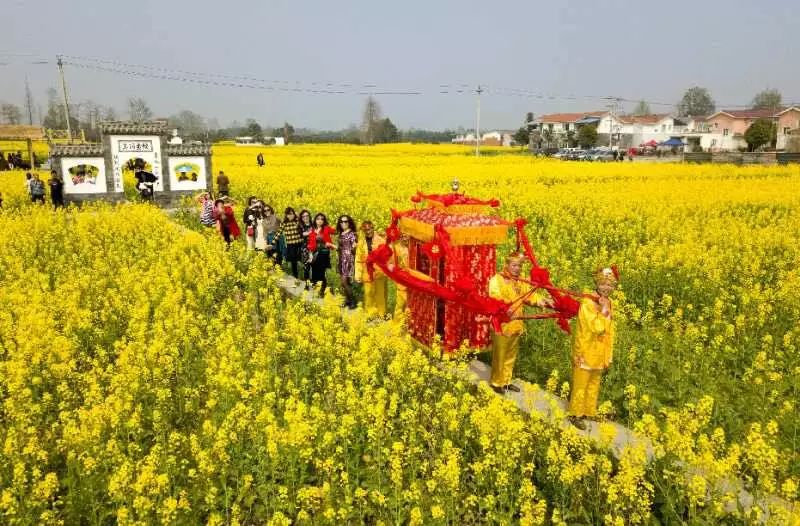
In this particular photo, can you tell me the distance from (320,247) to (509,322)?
4.62 metres

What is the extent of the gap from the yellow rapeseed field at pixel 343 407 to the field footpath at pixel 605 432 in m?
0.08

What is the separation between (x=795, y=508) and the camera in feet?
13.8

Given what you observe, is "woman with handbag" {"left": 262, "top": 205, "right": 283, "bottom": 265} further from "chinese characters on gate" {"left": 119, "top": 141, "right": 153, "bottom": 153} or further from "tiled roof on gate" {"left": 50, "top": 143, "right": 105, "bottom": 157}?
"tiled roof on gate" {"left": 50, "top": 143, "right": 105, "bottom": 157}

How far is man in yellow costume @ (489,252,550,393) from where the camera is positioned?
234 inches

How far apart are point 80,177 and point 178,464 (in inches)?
773

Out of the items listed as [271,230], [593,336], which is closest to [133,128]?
[271,230]

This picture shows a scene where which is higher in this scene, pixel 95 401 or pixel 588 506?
pixel 95 401

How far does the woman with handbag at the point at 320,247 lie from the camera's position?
31.8 ft

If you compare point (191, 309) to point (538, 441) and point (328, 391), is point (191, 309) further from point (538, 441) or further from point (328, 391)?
point (538, 441)

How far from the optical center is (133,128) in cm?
2192

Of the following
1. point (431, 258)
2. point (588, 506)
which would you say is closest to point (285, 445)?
point (588, 506)

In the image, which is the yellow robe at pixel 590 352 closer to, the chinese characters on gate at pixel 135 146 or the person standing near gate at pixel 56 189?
the person standing near gate at pixel 56 189

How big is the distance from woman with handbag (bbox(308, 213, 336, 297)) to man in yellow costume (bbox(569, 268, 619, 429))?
5.04m

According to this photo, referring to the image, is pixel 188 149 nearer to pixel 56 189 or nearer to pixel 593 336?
pixel 56 189
